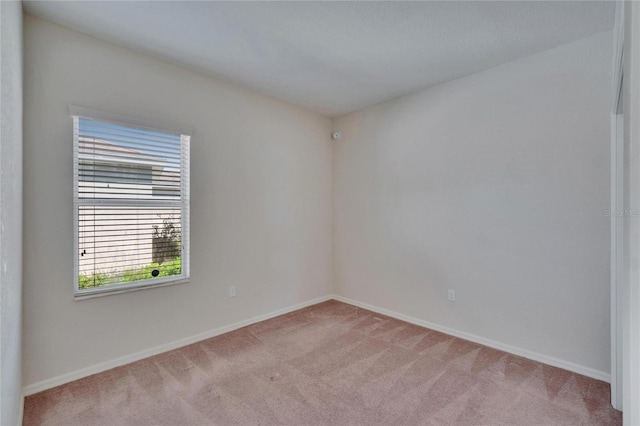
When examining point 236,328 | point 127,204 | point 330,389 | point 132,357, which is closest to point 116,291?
point 132,357

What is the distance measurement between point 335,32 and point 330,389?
2.66 m

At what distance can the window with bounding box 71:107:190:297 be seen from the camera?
7.67 ft

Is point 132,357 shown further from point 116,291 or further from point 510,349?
point 510,349

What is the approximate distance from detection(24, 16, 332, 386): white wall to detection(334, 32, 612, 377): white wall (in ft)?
2.81

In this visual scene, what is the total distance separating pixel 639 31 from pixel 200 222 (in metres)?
3.08

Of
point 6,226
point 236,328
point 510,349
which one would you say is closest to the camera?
point 6,226

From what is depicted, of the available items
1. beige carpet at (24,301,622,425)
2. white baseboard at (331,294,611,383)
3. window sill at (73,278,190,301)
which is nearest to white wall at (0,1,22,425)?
beige carpet at (24,301,622,425)

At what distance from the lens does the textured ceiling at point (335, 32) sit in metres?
2.03

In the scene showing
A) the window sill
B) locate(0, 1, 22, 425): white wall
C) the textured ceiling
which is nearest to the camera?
locate(0, 1, 22, 425): white wall

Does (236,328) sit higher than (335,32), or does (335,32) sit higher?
(335,32)

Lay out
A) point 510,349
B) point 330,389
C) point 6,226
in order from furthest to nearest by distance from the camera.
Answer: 1. point 510,349
2. point 330,389
3. point 6,226

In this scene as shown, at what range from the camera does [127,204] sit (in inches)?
100

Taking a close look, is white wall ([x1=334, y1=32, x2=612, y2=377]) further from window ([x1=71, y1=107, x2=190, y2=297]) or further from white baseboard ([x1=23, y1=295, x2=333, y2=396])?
window ([x1=71, y1=107, x2=190, y2=297])

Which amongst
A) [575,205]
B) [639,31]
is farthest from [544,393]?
[639,31]
